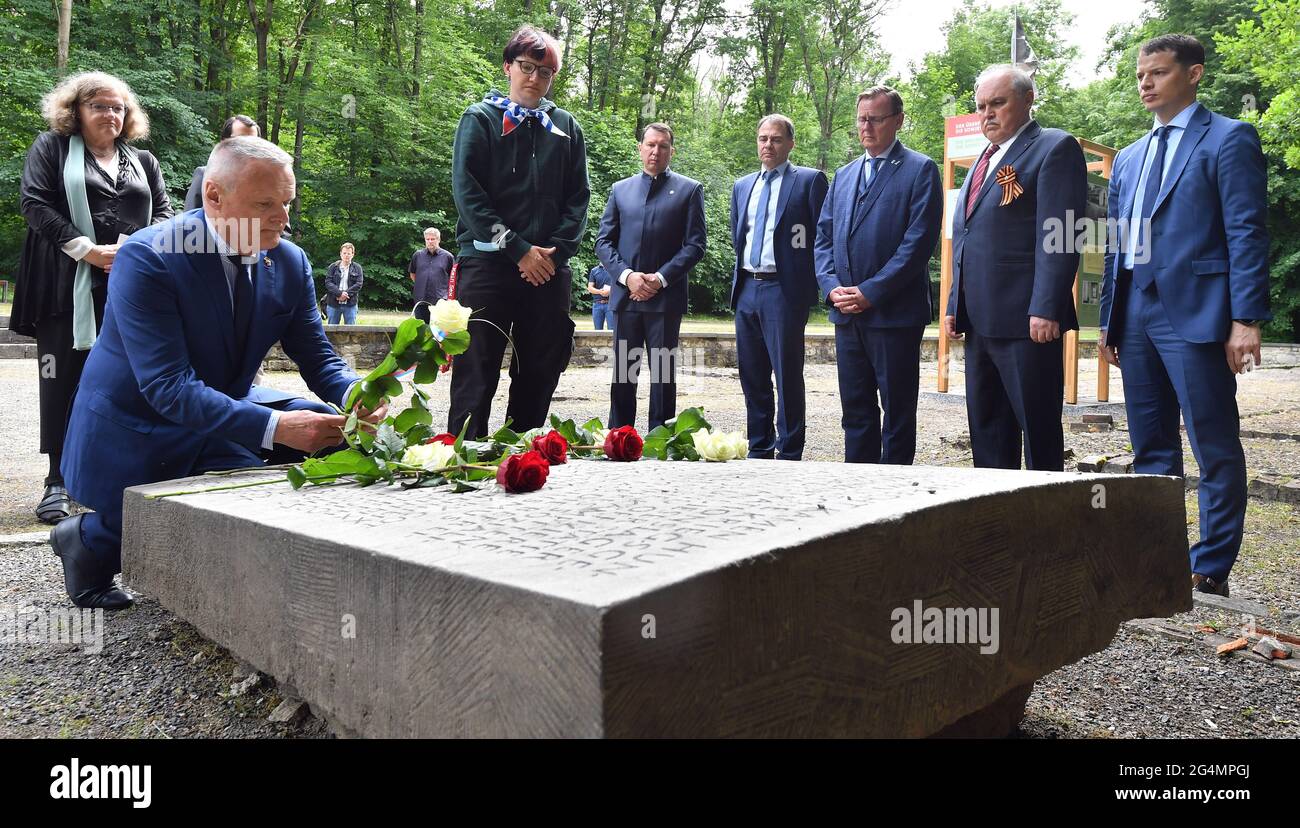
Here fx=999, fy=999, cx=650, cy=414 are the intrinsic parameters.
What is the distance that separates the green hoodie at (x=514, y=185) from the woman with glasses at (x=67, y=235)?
1419 millimetres

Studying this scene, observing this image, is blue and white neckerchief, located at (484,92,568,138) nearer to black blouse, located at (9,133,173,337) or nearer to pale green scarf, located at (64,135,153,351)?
black blouse, located at (9,133,173,337)

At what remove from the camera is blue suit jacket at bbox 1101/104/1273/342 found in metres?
3.35

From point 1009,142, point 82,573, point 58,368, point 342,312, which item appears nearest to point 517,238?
point 58,368

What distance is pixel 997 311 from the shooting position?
4020mm

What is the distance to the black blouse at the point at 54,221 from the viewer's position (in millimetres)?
4086

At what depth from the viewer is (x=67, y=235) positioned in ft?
13.3

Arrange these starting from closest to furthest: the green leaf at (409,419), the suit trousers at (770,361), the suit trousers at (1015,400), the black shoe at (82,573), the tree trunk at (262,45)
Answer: the green leaf at (409,419) < the black shoe at (82,573) < the suit trousers at (1015,400) < the suit trousers at (770,361) < the tree trunk at (262,45)

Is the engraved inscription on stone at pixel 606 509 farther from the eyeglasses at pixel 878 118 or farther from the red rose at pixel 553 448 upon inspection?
the eyeglasses at pixel 878 118

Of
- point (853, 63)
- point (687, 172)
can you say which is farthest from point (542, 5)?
point (853, 63)

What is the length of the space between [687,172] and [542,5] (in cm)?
652

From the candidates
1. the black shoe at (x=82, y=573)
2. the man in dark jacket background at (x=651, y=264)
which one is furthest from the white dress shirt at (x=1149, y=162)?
the black shoe at (x=82, y=573)

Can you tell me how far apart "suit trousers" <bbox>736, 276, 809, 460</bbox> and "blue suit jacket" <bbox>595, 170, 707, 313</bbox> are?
40 centimetres

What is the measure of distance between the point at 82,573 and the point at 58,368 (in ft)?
5.58

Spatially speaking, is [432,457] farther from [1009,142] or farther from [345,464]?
[1009,142]
